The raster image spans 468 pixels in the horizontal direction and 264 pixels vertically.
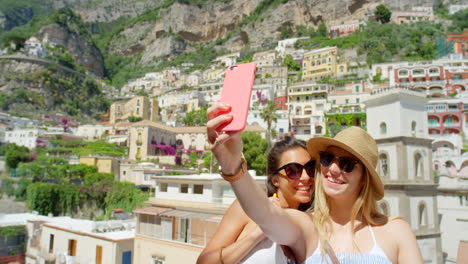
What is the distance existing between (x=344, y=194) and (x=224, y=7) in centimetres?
13232

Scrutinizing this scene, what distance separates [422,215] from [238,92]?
17166 millimetres

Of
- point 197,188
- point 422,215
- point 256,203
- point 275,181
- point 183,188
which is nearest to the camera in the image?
point 256,203

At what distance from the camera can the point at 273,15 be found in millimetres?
109562

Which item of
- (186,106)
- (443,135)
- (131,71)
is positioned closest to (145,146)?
(186,106)

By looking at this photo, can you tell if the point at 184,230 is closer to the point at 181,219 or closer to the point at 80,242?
the point at 181,219

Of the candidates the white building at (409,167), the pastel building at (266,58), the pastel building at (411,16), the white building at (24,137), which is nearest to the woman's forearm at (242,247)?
the white building at (409,167)

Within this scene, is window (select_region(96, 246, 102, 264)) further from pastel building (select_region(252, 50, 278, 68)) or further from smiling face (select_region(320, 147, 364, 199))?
pastel building (select_region(252, 50, 278, 68))

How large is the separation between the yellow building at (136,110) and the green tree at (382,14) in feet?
205

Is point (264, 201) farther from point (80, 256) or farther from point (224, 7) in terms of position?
point (224, 7)

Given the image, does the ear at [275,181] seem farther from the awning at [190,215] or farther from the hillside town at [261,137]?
the awning at [190,215]

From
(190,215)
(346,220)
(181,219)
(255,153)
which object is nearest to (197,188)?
(190,215)

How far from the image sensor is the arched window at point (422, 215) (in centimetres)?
1560

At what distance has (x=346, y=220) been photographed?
2410mm

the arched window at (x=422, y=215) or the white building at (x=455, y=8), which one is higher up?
the white building at (x=455, y=8)
